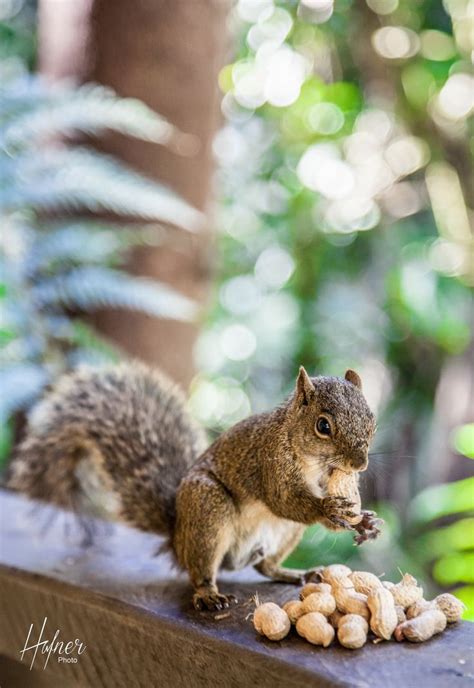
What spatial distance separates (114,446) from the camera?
1110 mm

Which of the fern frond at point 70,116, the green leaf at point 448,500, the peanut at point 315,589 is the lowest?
the green leaf at point 448,500

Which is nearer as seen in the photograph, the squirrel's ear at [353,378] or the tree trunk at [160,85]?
the squirrel's ear at [353,378]

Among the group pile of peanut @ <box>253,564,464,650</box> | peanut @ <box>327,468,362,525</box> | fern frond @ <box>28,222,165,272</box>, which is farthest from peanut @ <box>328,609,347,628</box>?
fern frond @ <box>28,222,165,272</box>

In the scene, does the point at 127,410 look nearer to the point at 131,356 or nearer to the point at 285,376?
the point at 131,356

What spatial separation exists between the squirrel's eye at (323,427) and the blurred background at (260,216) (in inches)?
21.8

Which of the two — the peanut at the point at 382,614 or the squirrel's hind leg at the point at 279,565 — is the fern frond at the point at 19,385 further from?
the peanut at the point at 382,614

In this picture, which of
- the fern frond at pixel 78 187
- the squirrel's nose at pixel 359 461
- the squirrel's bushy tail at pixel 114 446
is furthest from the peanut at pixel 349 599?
the fern frond at pixel 78 187

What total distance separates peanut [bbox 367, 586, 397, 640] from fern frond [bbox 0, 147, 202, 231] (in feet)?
2.82

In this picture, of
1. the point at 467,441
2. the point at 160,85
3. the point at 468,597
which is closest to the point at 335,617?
the point at 467,441

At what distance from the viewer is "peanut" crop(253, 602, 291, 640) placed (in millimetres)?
811

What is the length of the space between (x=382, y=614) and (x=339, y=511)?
0.10 m

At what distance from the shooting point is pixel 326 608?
2.71ft

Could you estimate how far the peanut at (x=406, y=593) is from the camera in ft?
2.76

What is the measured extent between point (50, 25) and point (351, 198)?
3.04 ft
